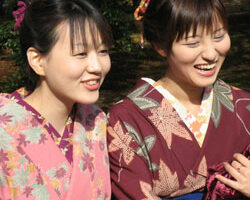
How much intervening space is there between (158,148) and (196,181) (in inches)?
14.0

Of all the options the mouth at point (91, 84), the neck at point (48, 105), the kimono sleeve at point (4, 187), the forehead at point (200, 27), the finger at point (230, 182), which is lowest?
the finger at point (230, 182)

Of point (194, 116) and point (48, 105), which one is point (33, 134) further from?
point (194, 116)

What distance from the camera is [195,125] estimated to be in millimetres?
2711

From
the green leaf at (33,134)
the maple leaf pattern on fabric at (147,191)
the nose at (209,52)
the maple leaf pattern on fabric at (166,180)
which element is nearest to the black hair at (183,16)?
the nose at (209,52)

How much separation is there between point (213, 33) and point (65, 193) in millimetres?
1369

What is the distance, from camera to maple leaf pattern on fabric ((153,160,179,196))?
252cm

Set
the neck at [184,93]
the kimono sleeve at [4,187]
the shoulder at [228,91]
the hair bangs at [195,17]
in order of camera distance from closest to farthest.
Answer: the kimono sleeve at [4,187] → the hair bangs at [195,17] → the neck at [184,93] → the shoulder at [228,91]

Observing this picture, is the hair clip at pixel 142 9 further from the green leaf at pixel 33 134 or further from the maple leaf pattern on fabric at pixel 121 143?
the green leaf at pixel 33 134

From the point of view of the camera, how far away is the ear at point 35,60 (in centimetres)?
227

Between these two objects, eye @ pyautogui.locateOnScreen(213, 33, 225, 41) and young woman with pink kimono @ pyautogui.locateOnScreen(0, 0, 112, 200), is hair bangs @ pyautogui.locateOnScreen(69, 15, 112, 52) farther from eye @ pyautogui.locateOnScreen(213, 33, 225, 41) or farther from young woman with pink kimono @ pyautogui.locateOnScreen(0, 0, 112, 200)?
eye @ pyautogui.locateOnScreen(213, 33, 225, 41)

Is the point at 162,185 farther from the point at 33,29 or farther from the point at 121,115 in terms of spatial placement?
the point at 33,29

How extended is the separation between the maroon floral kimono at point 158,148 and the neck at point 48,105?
38 cm

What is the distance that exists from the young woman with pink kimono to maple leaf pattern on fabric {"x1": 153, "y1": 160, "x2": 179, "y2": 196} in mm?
391

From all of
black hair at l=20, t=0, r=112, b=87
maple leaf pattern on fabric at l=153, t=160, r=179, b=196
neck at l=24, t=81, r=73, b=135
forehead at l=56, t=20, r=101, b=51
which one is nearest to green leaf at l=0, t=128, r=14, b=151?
neck at l=24, t=81, r=73, b=135
